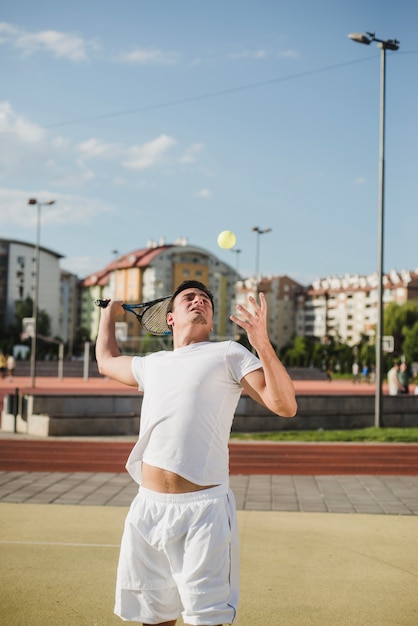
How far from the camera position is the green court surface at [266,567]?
5.11 metres

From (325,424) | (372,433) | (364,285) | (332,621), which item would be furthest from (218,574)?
(364,285)

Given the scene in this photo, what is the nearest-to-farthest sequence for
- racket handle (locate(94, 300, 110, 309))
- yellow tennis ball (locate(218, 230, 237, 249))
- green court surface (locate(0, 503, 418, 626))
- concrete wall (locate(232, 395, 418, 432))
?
racket handle (locate(94, 300, 110, 309)), green court surface (locate(0, 503, 418, 626)), yellow tennis ball (locate(218, 230, 237, 249)), concrete wall (locate(232, 395, 418, 432))

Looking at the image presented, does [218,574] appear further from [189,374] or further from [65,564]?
[65,564]

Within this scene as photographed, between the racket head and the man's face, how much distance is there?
296 mm

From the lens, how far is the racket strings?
382cm

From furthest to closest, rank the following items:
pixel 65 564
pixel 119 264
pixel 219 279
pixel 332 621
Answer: pixel 119 264 < pixel 219 279 < pixel 65 564 < pixel 332 621

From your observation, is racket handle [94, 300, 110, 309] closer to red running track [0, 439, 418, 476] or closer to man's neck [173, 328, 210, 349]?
man's neck [173, 328, 210, 349]

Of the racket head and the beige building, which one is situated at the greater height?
the beige building

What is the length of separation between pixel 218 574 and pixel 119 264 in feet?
447

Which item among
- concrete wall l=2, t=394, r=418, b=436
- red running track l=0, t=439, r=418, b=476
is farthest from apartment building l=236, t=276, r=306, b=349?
red running track l=0, t=439, r=418, b=476

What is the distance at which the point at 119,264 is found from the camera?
138m

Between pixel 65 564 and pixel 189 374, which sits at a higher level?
pixel 189 374

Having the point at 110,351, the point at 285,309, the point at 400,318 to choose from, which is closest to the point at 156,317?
the point at 110,351

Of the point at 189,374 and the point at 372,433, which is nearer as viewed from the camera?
the point at 189,374
